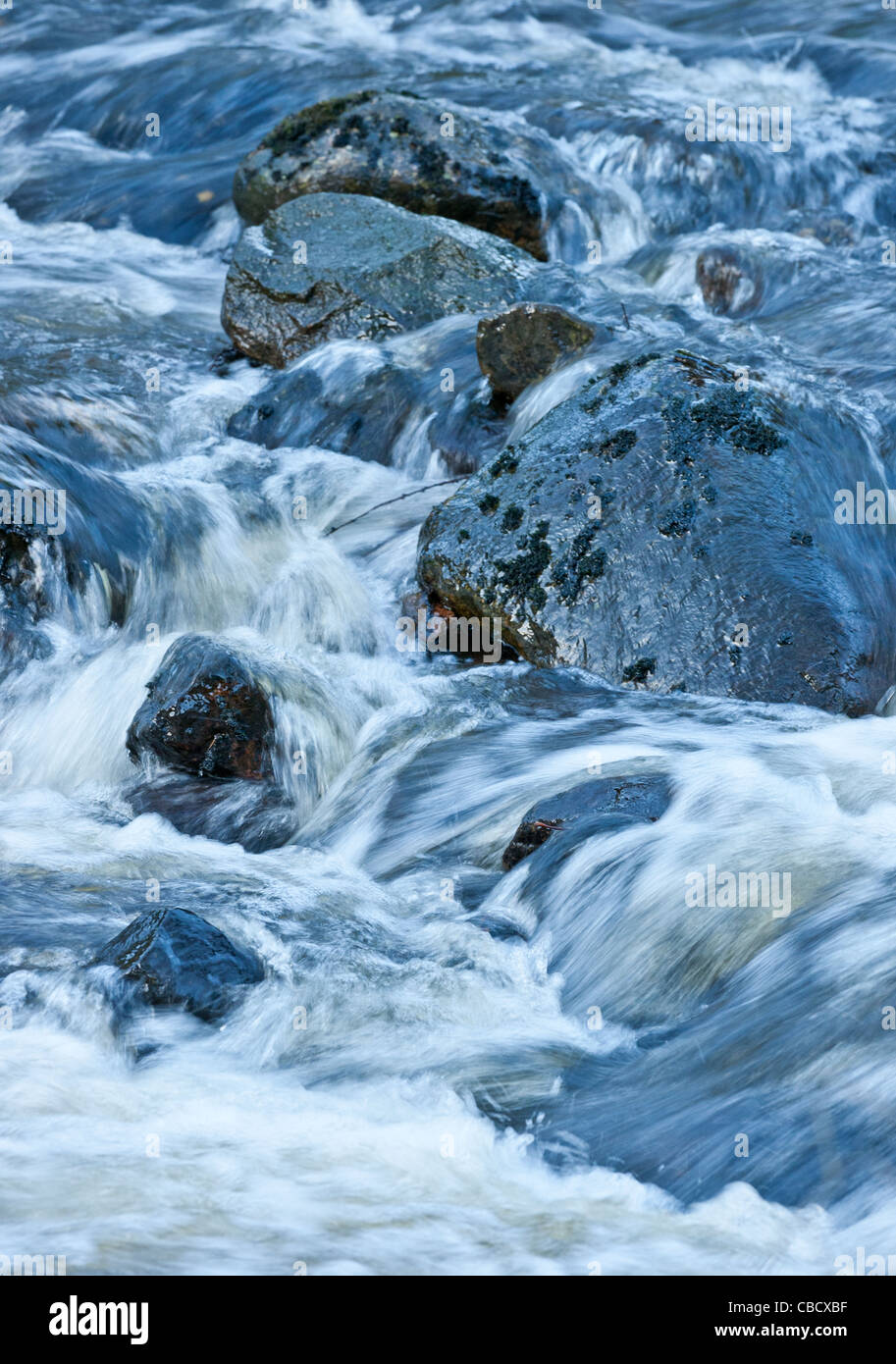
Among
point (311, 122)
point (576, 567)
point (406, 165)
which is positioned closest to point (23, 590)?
point (576, 567)

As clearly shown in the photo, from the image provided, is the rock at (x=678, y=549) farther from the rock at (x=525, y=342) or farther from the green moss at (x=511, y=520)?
the rock at (x=525, y=342)

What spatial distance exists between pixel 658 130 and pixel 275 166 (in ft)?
14.6

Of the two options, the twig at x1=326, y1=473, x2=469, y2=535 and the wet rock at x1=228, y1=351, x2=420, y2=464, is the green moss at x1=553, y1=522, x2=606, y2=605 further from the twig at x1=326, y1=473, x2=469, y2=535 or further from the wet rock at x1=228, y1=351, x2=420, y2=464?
the wet rock at x1=228, y1=351, x2=420, y2=464

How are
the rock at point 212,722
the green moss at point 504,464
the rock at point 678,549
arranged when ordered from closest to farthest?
the rock at point 212,722, the rock at point 678,549, the green moss at point 504,464

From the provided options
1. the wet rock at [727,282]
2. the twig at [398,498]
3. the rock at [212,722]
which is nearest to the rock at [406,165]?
the wet rock at [727,282]

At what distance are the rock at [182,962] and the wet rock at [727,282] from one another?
26.5 ft

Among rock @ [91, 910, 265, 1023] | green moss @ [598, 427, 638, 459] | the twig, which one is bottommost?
rock @ [91, 910, 265, 1023]

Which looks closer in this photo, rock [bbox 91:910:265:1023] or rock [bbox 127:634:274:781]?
rock [bbox 91:910:265:1023]

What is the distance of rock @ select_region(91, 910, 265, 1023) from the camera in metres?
4.12

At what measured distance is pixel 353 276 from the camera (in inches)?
384

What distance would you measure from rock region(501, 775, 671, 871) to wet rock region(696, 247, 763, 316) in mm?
6720

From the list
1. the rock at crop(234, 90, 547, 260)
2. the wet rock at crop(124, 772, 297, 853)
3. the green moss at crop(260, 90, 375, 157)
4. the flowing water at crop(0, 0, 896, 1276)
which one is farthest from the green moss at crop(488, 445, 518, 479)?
the green moss at crop(260, 90, 375, 157)

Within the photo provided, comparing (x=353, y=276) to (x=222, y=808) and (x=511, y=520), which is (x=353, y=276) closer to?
(x=511, y=520)

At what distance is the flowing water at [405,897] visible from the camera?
324 centimetres
